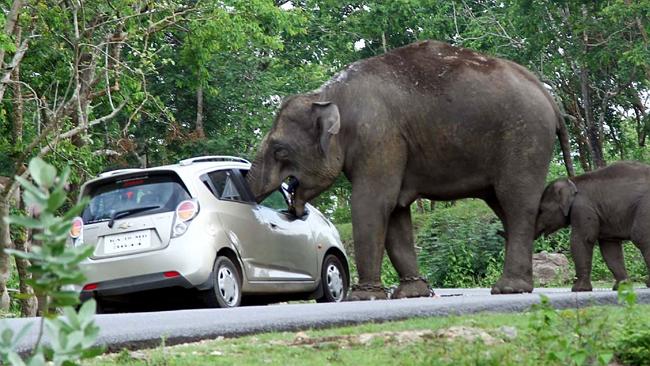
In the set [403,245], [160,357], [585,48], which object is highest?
[585,48]

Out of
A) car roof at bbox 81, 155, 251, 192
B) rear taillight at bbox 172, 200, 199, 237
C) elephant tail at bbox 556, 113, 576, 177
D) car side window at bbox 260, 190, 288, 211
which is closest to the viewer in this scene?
rear taillight at bbox 172, 200, 199, 237

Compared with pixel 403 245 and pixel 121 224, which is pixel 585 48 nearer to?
pixel 403 245

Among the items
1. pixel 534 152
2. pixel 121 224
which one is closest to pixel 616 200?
pixel 534 152

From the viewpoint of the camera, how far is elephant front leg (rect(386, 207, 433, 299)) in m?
14.7

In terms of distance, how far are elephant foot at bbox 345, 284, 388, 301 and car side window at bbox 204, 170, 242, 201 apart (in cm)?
162

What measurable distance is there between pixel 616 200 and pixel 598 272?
12.5 m

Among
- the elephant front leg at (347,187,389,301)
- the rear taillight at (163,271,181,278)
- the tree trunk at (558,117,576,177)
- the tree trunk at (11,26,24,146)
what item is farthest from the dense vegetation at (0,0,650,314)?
the elephant front leg at (347,187,389,301)

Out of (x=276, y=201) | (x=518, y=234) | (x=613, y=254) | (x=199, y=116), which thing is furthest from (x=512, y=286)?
(x=199, y=116)

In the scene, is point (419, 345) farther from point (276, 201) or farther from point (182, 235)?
point (276, 201)

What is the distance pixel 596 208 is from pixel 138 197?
5335mm

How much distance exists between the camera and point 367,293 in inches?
550

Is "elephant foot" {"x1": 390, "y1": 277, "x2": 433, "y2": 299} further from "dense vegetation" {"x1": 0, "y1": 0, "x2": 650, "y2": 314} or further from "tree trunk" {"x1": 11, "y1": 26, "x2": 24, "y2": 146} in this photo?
"tree trunk" {"x1": 11, "y1": 26, "x2": 24, "y2": 146}

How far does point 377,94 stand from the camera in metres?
14.4

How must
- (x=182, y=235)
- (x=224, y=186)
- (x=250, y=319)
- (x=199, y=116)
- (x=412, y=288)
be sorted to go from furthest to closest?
(x=199, y=116) < (x=412, y=288) < (x=224, y=186) < (x=182, y=235) < (x=250, y=319)
